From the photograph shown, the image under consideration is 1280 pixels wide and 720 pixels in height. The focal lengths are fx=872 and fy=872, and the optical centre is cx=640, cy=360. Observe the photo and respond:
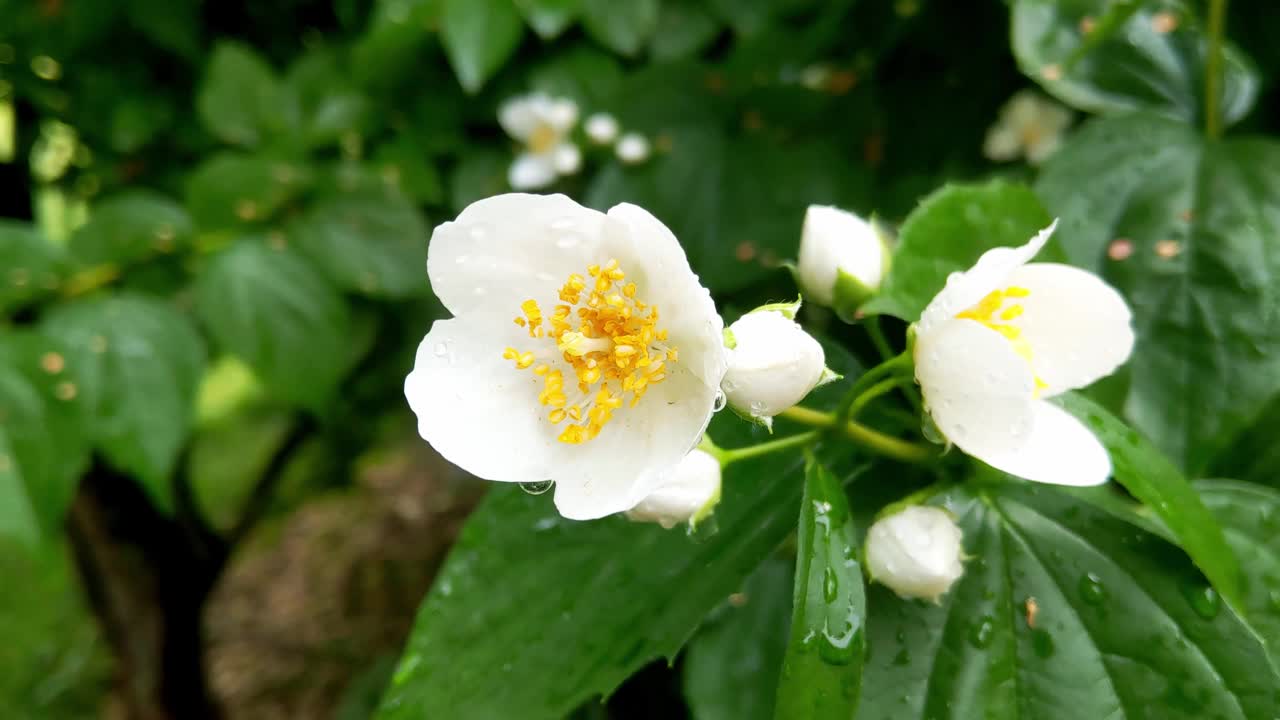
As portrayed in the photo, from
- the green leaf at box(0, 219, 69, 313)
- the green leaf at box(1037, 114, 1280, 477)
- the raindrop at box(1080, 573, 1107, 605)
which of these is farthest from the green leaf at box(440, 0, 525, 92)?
the raindrop at box(1080, 573, 1107, 605)

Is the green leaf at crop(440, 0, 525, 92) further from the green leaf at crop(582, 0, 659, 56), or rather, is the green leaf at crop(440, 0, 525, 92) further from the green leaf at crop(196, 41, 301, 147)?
the green leaf at crop(196, 41, 301, 147)

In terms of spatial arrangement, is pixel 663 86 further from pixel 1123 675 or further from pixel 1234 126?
pixel 1123 675

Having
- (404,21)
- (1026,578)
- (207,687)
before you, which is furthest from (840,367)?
(207,687)

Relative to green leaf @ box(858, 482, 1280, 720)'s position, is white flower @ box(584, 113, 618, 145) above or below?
above

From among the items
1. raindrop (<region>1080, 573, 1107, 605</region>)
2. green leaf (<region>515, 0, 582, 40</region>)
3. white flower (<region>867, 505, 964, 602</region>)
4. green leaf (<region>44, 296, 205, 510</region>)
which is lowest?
green leaf (<region>44, 296, 205, 510</region>)

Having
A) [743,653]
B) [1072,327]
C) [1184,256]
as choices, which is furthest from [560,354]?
[1184,256]

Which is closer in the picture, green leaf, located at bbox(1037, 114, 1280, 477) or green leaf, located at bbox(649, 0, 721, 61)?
green leaf, located at bbox(1037, 114, 1280, 477)
